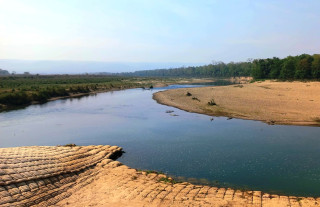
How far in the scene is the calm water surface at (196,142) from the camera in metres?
18.3

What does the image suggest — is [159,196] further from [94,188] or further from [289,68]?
[289,68]

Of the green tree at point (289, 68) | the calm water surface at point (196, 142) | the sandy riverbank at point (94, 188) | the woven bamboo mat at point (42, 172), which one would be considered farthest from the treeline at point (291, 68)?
the woven bamboo mat at point (42, 172)

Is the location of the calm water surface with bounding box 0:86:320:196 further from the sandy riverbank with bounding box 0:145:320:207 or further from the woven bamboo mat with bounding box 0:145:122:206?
the woven bamboo mat with bounding box 0:145:122:206

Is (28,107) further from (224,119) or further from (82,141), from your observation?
(224,119)

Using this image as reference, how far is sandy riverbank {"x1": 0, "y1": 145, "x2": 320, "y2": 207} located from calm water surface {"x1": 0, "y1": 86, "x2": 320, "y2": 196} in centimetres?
227

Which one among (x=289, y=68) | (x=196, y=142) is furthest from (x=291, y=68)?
(x=196, y=142)

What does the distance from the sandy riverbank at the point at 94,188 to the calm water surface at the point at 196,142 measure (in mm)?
2270

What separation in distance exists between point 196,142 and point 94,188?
42.5 ft

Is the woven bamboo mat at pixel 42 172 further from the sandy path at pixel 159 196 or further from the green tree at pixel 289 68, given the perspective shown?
the green tree at pixel 289 68

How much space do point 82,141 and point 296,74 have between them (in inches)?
3150

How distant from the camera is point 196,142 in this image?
26.3 m

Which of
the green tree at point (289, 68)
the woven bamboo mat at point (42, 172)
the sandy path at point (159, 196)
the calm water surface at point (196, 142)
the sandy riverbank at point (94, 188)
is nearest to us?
the sandy path at point (159, 196)

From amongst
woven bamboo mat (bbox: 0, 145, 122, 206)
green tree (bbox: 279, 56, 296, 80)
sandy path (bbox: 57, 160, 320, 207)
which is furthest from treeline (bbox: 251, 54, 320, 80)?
woven bamboo mat (bbox: 0, 145, 122, 206)

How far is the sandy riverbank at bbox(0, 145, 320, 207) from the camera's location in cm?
1391
